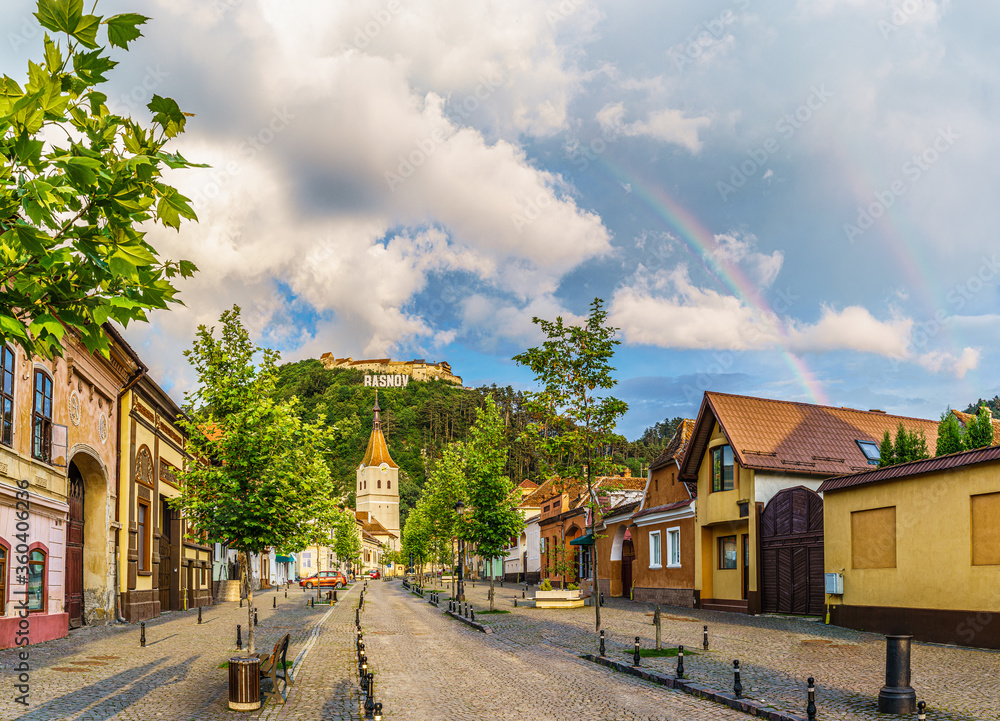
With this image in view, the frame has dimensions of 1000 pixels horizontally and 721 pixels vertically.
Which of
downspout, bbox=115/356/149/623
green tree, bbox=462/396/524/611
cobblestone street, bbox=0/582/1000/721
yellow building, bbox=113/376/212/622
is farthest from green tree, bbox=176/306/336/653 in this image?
green tree, bbox=462/396/524/611

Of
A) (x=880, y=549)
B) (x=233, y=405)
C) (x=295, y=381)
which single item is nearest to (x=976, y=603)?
(x=880, y=549)

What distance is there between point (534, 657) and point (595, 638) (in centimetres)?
382

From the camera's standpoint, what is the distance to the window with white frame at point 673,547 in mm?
35875

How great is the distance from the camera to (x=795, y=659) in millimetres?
17266

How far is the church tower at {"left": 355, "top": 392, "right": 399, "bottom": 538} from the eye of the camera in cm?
15900

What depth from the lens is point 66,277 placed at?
5055mm

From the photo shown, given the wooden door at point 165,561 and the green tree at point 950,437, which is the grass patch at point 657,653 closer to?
the green tree at point 950,437

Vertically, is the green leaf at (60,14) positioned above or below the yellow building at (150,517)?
above

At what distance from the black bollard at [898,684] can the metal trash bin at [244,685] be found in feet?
30.0

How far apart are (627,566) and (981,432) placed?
75.0ft

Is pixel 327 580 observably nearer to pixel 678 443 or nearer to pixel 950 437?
pixel 678 443

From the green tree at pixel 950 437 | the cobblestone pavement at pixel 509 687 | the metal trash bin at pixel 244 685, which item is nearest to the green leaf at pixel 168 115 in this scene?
the cobblestone pavement at pixel 509 687

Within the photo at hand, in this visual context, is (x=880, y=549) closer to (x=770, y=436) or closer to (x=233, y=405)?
(x=770, y=436)

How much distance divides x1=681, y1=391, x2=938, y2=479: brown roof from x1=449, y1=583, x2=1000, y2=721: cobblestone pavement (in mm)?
5878
